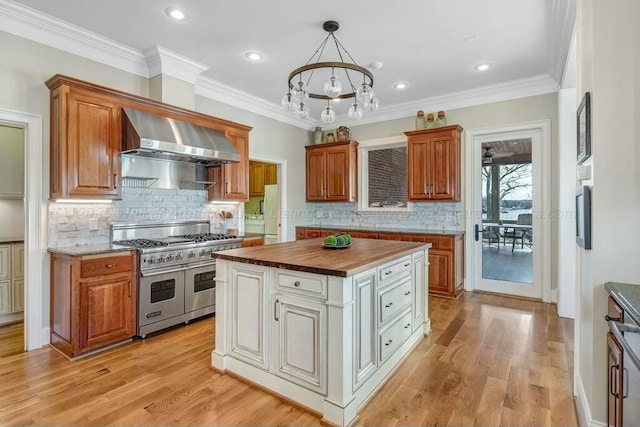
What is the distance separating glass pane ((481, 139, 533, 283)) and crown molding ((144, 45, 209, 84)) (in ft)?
13.6

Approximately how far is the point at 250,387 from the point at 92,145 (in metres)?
2.57

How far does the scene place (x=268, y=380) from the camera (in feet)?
7.46

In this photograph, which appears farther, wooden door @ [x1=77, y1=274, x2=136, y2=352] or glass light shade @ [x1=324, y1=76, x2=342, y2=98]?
wooden door @ [x1=77, y1=274, x2=136, y2=352]

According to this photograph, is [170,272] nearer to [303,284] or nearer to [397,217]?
[303,284]

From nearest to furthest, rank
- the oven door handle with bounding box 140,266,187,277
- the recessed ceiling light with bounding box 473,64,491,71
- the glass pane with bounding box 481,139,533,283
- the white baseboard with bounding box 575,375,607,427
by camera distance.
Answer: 1. the white baseboard with bounding box 575,375,607,427
2. the oven door handle with bounding box 140,266,187,277
3. the recessed ceiling light with bounding box 473,64,491,71
4. the glass pane with bounding box 481,139,533,283

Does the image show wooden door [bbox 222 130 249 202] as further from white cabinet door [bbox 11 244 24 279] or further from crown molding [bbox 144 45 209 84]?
white cabinet door [bbox 11 244 24 279]

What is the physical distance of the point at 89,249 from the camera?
9.65 feet

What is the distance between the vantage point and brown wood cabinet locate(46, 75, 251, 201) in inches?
114

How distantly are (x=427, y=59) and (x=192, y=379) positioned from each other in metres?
3.98

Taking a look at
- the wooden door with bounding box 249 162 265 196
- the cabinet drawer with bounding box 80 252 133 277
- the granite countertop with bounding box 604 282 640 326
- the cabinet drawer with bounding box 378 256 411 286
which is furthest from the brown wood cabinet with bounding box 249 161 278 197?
the granite countertop with bounding box 604 282 640 326

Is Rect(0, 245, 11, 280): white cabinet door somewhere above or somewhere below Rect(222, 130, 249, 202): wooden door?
below

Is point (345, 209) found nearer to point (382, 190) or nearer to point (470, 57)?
point (382, 190)

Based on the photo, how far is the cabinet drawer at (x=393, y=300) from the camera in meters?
2.36

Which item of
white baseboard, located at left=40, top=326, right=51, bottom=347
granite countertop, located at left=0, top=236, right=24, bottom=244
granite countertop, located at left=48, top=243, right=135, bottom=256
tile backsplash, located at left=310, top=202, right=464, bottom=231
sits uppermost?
tile backsplash, located at left=310, top=202, right=464, bottom=231
